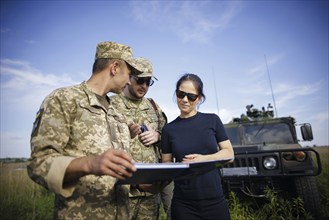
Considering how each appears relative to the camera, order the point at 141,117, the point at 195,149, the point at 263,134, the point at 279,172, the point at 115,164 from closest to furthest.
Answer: the point at 115,164
the point at 195,149
the point at 141,117
the point at 279,172
the point at 263,134

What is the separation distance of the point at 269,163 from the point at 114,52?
3627mm

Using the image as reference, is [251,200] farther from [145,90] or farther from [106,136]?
[106,136]

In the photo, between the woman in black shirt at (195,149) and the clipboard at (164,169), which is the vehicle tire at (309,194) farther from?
the clipboard at (164,169)

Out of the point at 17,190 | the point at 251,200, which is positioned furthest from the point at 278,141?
the point at 17,190

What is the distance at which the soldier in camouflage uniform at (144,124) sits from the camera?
200 cm

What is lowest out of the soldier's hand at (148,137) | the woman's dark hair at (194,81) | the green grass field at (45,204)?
the green grass field at (45,204)

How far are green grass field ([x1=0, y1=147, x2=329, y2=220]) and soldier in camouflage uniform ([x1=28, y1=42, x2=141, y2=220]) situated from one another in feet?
9.26

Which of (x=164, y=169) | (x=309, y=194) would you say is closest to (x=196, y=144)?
(x=164, y=169)

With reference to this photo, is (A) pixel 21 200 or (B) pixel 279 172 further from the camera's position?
(A) pixel 21 200

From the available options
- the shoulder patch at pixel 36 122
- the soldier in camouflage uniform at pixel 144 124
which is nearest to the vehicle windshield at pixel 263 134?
the soldier in camouflage uniform at pixel 144 124

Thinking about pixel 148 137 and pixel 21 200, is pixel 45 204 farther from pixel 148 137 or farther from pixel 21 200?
pixel 148 137

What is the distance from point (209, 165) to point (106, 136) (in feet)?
2.10

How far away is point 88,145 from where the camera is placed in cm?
124

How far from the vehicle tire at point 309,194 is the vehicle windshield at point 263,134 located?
4.58 feet
